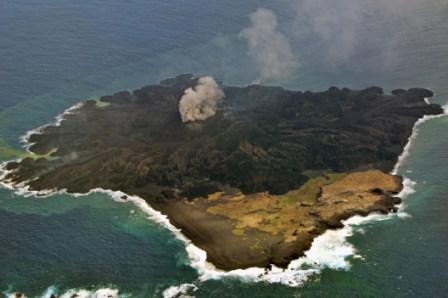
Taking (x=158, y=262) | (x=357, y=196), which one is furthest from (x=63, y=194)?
(x=357, y=196)

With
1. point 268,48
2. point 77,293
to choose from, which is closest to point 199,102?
point 268,48

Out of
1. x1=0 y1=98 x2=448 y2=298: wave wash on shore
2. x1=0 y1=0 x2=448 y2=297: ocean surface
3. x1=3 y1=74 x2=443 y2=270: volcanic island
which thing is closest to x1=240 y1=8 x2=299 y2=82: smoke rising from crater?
x1=0 y1=0 x2=448 y2=297: ocean surface

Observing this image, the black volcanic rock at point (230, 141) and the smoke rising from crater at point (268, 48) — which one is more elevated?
the smoke rising from crater at point (268, 48)

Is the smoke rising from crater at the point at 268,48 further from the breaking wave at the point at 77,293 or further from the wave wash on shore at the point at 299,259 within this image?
the breaking wave at the point at 77,293

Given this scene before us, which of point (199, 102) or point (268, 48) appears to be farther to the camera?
point (268, 48)

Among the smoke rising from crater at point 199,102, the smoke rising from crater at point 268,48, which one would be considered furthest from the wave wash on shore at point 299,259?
the smoke rising from crater at point 268,48

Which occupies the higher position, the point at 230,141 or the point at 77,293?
the point at 230,141

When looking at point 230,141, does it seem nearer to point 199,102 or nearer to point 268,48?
point 199,102
